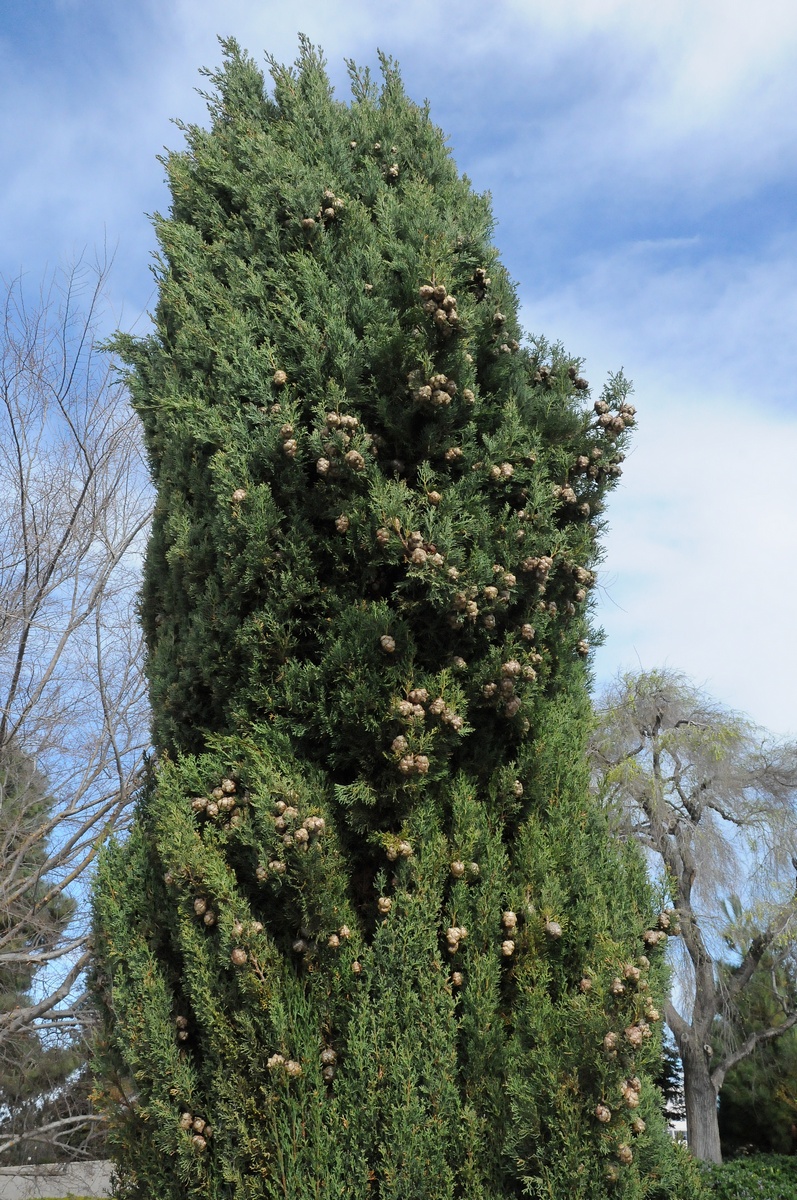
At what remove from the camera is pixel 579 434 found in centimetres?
407

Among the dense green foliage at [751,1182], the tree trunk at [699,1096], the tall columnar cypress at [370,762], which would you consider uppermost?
the tall columnar cypress at [370,762]

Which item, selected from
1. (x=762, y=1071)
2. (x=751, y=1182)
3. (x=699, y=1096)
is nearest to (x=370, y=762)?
(x=751, y=1182)

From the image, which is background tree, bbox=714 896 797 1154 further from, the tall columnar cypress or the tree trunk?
the tall columnar cypress

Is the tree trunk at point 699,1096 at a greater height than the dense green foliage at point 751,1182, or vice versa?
the tree trunk at point 699,1096

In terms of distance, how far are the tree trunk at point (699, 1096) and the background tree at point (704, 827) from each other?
0.02m

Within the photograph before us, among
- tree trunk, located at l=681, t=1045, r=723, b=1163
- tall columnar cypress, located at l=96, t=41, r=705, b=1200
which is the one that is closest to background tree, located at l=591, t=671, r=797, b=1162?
tree trunk, located at l=681, t=1045, r=723, b=1163

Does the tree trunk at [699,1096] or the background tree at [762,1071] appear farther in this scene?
the background tree at [762,1071]

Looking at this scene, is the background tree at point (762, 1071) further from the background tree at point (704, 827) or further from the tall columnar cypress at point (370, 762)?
the tall columnar cypress at point (370, 762)

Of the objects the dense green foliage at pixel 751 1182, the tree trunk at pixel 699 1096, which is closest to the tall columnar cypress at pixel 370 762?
the dense green foliage at pixel 751 1182

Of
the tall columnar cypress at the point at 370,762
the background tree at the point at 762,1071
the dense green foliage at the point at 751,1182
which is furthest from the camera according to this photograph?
the background tree at the point at 762,1071

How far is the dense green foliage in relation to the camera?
11.3 metres

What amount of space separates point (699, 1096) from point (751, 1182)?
11.0 feet

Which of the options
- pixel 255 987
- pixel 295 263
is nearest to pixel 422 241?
pixel 295 263

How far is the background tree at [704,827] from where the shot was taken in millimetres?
14383
